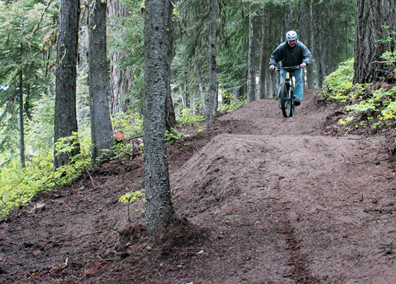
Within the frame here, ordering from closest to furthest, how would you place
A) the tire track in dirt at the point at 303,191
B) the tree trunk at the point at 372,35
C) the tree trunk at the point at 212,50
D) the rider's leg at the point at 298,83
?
1. the tire track in dirt at the point at 303,191
2. the tree trunk at the point at 372,35
3. the rider's leg at the point at 298,83
4. the tree trunk at the point at 212,50

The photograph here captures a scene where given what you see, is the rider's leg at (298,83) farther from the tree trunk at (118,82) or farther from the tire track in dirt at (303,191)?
the tree trunk at (118,82)

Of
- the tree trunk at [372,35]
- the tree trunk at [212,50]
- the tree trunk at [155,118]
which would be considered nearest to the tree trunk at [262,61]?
the tree trunk at [212,50]

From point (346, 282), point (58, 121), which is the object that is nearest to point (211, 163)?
point (346, 282)

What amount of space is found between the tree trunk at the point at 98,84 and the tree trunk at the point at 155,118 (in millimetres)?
5329

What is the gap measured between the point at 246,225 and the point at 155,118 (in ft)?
5.55

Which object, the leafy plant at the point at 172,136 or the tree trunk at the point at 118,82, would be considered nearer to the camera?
the leafy plant at the point at 172,136

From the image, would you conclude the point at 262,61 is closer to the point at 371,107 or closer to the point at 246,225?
the point at 371,107

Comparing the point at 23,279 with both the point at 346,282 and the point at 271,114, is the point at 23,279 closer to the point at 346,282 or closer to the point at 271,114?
the point at 346,282

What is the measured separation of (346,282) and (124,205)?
4517mm

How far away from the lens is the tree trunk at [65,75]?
29.7ft

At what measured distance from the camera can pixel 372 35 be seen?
8.08 m

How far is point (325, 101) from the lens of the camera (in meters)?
10.5

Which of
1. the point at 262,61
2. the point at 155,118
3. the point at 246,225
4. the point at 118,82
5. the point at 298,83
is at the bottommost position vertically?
the point at 246,225

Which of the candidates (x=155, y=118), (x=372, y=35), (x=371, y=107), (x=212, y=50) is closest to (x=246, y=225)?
(x=155, y=118)
